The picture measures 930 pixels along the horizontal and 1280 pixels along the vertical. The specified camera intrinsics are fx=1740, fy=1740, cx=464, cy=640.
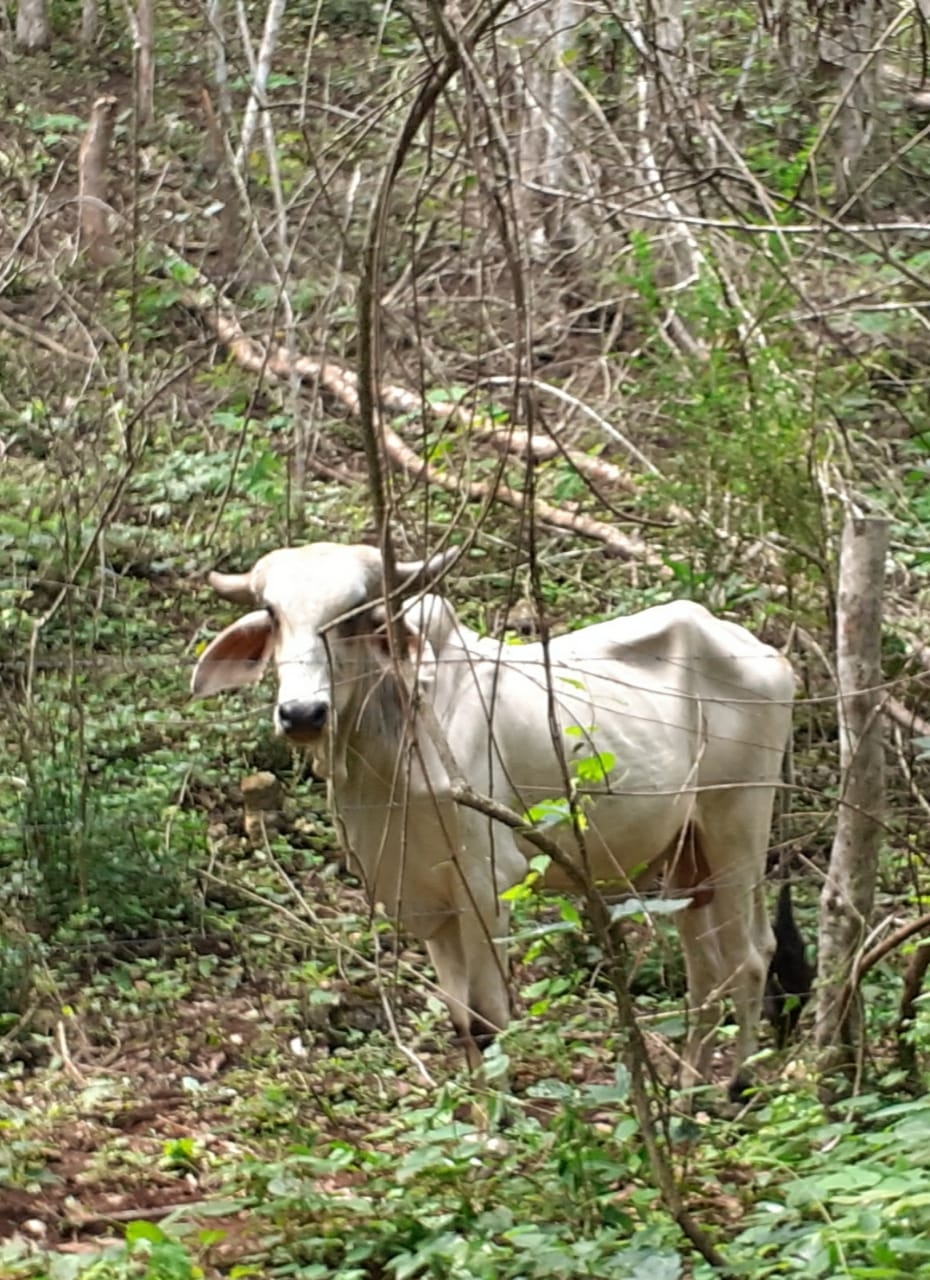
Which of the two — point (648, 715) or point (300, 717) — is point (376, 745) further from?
point (648, 715)

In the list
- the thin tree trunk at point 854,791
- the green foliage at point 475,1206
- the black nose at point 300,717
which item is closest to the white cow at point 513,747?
the black nose at point 300,717

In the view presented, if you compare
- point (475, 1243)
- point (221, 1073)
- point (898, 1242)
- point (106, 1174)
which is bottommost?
point (221, 1073)

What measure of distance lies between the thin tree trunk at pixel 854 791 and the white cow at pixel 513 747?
469 mm

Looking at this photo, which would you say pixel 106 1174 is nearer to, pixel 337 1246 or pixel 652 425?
pixel 337 1246

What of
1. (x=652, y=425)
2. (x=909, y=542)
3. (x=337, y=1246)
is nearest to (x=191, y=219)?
(x=652, y=425)

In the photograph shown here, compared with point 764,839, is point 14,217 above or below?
above

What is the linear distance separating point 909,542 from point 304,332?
399cm

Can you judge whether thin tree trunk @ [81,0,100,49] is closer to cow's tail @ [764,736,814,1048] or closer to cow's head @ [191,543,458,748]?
cow's head @ [191,543,458,748]

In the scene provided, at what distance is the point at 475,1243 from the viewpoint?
3266 mm

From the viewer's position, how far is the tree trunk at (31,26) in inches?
578

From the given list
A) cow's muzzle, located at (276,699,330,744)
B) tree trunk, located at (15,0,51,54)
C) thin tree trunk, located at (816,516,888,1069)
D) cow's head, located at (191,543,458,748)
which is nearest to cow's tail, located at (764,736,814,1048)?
thin tree trunk, located at (816,516,888,1069)

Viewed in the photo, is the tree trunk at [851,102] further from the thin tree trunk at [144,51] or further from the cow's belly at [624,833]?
the cow's belly at [624,833]

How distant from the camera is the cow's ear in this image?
4961 millimetres

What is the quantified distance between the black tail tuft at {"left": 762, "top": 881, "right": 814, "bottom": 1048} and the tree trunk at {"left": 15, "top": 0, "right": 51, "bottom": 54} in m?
11.9
